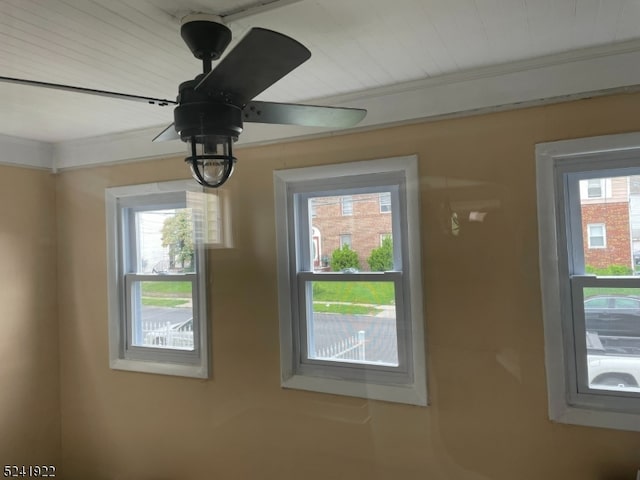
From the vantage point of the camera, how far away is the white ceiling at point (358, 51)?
147 cm

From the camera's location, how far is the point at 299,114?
1.41 meters

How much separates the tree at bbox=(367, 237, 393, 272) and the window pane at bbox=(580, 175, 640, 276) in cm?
86

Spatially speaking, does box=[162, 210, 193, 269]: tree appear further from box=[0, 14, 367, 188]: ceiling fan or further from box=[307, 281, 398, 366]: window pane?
box=[0, 14, 367, 188]: ceiling fan

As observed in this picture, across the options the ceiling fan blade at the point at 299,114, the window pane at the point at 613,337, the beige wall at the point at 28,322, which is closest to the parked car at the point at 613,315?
the window pane at the point at 613,337

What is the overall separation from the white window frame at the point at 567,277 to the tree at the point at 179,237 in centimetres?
195

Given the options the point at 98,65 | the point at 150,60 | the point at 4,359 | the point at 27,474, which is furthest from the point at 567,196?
the point at 27,474

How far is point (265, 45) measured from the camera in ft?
3.25

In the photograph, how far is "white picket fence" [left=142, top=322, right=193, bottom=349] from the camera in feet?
9.50

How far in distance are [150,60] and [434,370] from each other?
1.81 metres

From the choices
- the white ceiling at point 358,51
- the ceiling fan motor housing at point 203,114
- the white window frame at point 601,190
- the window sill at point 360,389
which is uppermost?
the white ceiling at point 358,51

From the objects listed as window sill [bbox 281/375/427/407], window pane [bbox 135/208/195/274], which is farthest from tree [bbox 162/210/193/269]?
window sill [bbox 281/375/427/407]

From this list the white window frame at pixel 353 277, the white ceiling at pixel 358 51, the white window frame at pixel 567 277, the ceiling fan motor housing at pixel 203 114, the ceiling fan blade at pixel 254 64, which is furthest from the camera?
the white window frame at pixel 353 277

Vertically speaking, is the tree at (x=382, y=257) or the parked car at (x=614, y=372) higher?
the tree at (x=382, y=257)

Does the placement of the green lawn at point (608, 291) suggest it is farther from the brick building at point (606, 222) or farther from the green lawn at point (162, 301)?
the green lawn at point (162, 301)
